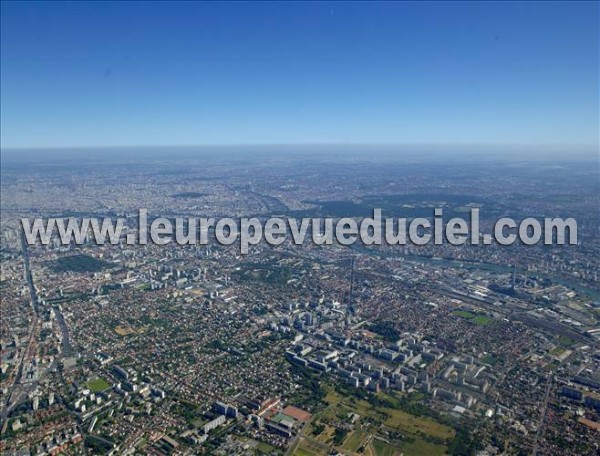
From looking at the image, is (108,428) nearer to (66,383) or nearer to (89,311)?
(66,383)

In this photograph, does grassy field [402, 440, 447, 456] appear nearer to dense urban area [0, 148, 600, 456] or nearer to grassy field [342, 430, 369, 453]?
dense urban area [0, 148, 600, 456]

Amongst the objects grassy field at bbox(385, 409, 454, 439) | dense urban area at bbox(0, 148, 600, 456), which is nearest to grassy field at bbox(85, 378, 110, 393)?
dense urban area at bbox(0, 148, 600, 456)

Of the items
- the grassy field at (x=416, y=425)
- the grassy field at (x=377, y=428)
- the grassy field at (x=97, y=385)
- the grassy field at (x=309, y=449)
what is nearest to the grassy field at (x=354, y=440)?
the grassy field at (x=377, y=428)

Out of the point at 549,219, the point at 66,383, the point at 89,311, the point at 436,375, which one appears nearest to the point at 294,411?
the point at 436,375

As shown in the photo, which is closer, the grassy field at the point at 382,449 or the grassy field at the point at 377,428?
the grassy field at the point at 382,449

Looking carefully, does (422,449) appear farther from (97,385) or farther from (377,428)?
(97,385)

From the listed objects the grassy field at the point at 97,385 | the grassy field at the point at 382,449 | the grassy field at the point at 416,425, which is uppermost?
the grassy field at the point at 97,385

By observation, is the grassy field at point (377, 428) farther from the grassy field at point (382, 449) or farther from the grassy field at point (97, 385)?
the grassy field at point (97, 385)
